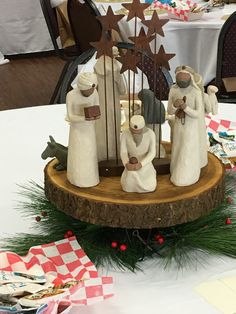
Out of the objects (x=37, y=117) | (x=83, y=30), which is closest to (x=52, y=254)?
(x=37, y=117)

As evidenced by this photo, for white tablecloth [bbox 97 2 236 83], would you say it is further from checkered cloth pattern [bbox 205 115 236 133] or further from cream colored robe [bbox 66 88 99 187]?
cream colored robe [bbox 66 88 99 187]

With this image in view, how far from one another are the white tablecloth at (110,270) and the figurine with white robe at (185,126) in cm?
16

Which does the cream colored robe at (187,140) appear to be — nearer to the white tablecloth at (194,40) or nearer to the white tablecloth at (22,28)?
the white tablecloth at (194,40)

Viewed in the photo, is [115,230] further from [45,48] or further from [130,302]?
[45,48]

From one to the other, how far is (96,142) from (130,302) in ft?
0.97

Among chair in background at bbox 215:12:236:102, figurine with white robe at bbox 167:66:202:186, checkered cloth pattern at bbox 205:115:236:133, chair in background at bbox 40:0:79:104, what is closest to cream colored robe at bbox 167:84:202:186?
figurine with white robe at bbox 167:66:202:186

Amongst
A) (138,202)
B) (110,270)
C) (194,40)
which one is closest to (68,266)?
(110,270)

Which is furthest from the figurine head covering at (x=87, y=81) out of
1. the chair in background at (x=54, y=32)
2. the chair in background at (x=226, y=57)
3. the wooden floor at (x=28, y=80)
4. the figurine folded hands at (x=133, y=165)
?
the wooden floor at (x=28, y=80)

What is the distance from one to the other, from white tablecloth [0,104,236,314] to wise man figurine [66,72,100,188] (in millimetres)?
176

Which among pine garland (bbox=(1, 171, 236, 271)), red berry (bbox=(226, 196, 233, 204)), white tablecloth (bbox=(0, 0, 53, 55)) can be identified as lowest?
white tablecloth (bbox=(0, 0, 53, 55))

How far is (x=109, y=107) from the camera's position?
107 centimetres

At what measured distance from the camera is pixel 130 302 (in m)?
0.95

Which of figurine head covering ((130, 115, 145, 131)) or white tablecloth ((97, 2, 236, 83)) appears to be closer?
figurine head covering ((130, 115, 145, 131))

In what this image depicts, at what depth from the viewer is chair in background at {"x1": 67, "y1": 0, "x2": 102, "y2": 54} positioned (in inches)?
128
